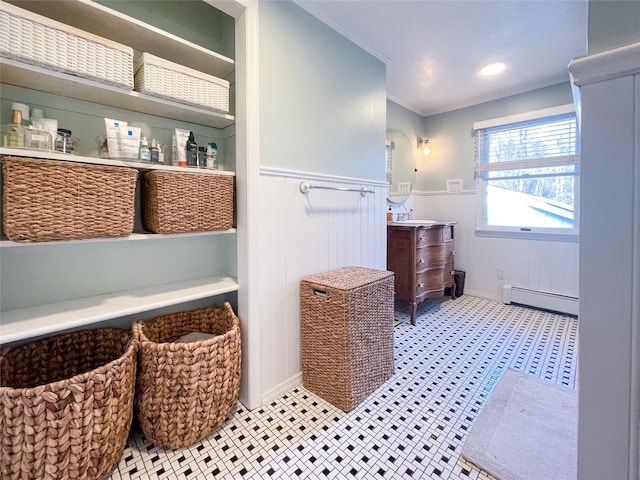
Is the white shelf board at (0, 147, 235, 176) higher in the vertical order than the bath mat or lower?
higher

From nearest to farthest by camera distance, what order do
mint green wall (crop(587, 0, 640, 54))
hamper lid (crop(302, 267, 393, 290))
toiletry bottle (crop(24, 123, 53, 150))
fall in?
1. mint green wall (crop(587, 0, 640, 54))
2. toiletry bottle (crop(24, 123, 53, 150))
3. hamper lid (crop(302, 267, 393, 290))

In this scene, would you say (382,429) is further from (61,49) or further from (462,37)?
(462,37)

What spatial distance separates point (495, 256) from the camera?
9.96ft

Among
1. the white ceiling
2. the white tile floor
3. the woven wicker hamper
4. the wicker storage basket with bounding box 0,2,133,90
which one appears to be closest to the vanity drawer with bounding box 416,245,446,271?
the white tile floor

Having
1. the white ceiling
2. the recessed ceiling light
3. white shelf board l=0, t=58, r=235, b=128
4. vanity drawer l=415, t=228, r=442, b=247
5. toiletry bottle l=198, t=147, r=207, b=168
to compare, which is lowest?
vanity drawer l=415, t=228, r=442, b=247

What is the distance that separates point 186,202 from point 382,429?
1.32 metres

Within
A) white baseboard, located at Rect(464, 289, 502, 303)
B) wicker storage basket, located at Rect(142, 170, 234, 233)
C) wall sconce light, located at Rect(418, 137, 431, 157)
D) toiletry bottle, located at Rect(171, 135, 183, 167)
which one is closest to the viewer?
wicker storage basket, located at Rect(142, 170, 234, 233)

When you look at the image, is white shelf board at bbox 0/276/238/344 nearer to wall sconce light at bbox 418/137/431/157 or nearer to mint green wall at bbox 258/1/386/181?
mint green wall at bbox 258/1/386/181

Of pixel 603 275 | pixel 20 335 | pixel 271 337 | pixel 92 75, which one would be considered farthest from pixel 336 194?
pixel 20 335

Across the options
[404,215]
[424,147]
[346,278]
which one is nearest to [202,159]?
[346,278]

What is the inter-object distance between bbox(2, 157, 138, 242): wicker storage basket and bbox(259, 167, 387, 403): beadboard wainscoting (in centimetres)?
58

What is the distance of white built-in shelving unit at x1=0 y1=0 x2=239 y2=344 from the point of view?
3.17 ft

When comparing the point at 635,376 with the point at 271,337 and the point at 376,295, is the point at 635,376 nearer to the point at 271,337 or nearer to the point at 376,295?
the point at 376,295

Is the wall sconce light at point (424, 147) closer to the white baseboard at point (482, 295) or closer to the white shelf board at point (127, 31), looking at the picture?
the white baseboard at point (482, 295)
